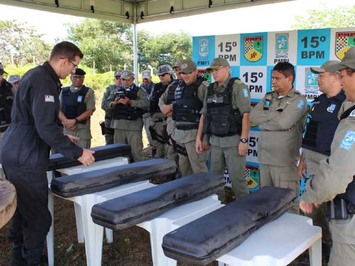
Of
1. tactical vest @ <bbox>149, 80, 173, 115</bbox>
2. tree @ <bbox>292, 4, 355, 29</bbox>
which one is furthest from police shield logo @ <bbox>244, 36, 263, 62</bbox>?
tree @ <bbox>292, 4, 355, 29</bbox>

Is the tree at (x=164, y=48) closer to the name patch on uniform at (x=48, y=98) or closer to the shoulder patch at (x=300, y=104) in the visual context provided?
the shoulder patch at (x=300, y=104)

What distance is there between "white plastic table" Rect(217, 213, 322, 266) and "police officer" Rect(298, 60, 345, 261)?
0.84 meters

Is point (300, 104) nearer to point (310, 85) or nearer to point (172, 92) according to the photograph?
point (310, 85)

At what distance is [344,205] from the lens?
167 centimetres

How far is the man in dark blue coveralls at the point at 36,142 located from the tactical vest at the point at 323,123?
1.73 meters

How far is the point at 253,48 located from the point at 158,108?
1671 millimetres

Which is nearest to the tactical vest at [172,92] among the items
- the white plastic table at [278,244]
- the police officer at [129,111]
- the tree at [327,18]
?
the police officer at [129,111]

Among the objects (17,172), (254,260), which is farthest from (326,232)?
(17,172)

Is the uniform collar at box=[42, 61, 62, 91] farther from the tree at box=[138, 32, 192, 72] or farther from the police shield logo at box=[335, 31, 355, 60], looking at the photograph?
the tree at box=[138, 32, 192, 72]

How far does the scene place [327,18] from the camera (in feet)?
78.6

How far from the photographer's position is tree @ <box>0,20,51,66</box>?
91.3ft

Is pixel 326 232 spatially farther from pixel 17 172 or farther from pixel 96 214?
pixel 17 172

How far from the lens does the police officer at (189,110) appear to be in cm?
389

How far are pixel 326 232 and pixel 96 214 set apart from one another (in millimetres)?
1931
